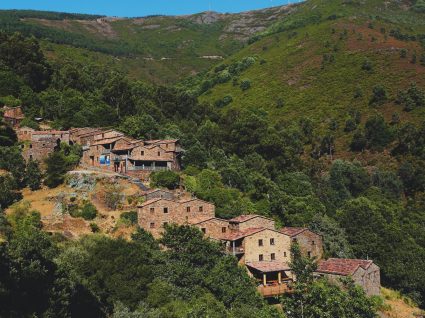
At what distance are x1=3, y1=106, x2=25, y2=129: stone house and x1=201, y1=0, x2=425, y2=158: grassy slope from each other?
6522 centimetres

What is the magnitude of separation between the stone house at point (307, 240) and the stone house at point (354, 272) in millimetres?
1684

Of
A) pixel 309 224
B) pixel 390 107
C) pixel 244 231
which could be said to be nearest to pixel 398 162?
pixel 390 107

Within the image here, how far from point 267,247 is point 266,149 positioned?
118 feet

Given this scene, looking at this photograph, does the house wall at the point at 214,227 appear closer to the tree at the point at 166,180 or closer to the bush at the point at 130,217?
the bush at the point at 130,217

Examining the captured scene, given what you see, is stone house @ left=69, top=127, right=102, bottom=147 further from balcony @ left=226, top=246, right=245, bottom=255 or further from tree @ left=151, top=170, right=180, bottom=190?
balcony @ left=226, top=246, right=245, bottom=255

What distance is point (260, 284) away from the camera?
45.2m

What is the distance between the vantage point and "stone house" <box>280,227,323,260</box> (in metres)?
51.0

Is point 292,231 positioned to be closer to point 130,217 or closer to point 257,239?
point 257,239

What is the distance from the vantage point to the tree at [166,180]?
5809 centimetres

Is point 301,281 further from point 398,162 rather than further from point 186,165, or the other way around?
point 398,162

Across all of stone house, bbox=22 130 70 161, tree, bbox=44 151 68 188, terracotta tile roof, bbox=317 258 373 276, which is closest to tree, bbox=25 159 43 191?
tree, bbox=44 151 68 188

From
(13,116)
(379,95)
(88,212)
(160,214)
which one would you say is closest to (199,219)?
(160,214)

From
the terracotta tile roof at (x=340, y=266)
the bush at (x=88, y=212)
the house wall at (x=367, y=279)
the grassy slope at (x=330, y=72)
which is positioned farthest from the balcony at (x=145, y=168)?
the grassy slope at (x=330, y=72)

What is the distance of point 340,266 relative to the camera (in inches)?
1928
